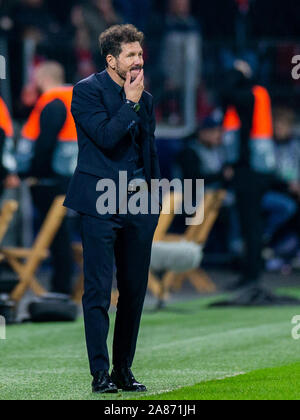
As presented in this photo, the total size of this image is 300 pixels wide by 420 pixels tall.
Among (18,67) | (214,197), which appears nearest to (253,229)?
(214,197)

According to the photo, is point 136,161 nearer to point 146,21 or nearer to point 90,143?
point 90,143

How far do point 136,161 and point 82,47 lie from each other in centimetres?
888

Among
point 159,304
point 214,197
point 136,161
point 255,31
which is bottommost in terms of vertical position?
point 159,304

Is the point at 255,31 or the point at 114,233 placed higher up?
the point at 255,31

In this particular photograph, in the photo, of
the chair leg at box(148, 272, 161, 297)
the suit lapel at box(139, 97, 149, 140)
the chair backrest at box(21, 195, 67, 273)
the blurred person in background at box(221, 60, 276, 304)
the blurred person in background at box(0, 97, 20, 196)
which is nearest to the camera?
the suit lapel at box(139, 97, 149, 140)

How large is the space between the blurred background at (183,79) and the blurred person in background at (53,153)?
2.52 metres

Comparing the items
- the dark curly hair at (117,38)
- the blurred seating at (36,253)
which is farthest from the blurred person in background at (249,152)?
the dark curly hair at (117,38)

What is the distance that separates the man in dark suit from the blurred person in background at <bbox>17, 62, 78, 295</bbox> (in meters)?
5.04

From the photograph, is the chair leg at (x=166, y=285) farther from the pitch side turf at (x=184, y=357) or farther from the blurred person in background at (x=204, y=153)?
the blurred person in background at (x=204, y=153)

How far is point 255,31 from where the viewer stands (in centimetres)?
1692

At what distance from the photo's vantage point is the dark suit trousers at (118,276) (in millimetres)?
5746

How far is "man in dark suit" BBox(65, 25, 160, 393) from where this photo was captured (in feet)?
18.8

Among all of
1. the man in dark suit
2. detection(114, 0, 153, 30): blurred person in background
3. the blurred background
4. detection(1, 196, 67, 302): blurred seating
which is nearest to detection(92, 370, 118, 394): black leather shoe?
the man in dark suit

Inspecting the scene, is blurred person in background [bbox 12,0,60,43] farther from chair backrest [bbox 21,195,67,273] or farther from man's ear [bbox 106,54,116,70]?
man's ear [bbox 106,54,116,70]
